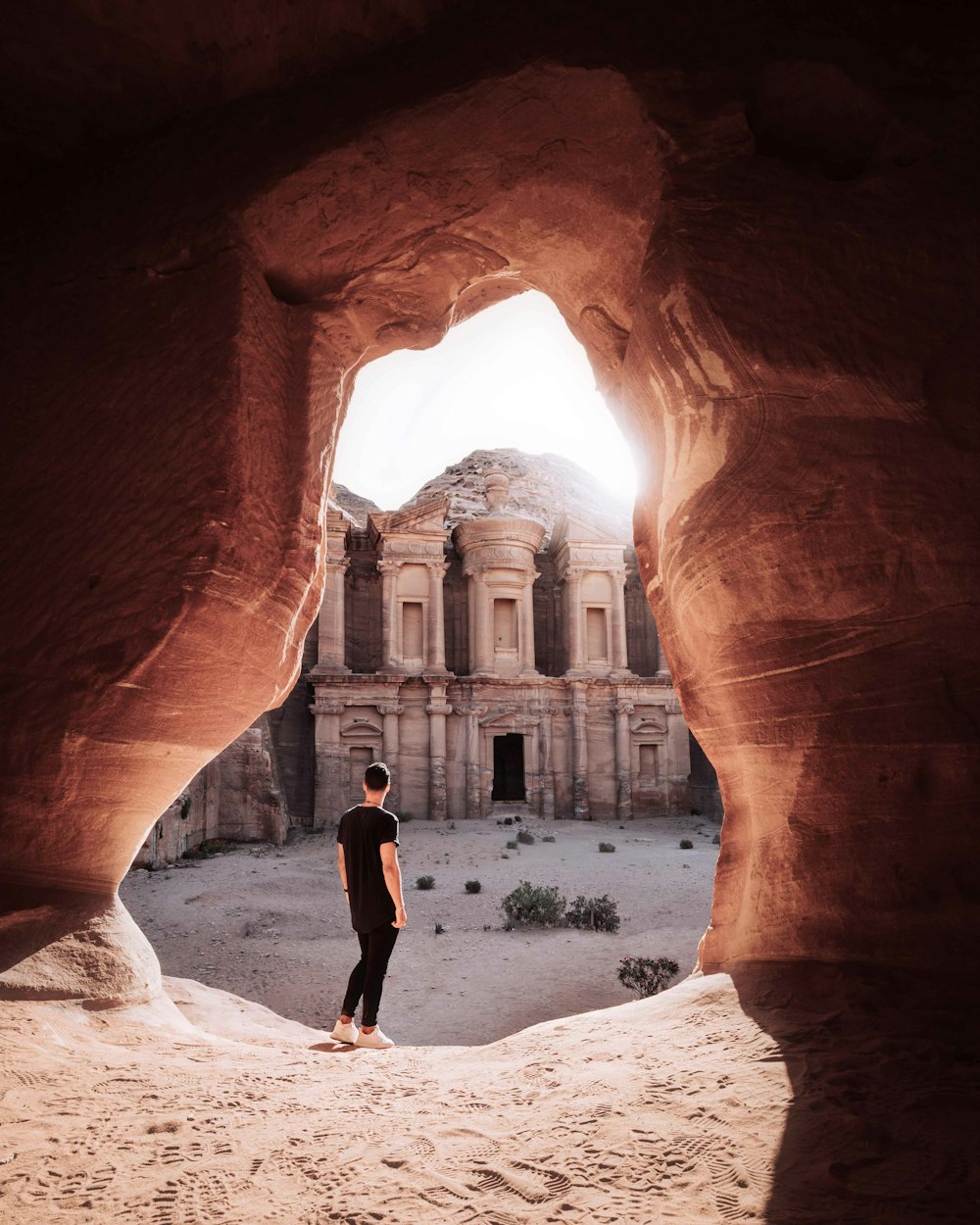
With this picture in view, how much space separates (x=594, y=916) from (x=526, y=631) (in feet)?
51.7

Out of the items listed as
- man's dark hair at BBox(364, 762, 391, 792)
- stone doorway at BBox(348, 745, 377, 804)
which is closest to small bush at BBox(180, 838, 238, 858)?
stone doorway at BBox(348, 745, 377, 804)

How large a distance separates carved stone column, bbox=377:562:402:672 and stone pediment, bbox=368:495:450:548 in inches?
46.8

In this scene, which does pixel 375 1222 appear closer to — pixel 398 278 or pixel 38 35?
pixel 398 278

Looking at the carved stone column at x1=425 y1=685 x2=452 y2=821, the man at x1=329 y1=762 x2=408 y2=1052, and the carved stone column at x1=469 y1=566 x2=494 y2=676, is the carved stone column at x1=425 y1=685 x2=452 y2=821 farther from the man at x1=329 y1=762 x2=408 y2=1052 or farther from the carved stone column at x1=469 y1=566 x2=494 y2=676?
the man at x1=329 y1=762 x2=408 y2=1052

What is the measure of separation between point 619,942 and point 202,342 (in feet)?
29.6

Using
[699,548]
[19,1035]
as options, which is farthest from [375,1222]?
[699,548]

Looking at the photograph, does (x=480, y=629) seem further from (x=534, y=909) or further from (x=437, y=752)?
(x=534, y=909)

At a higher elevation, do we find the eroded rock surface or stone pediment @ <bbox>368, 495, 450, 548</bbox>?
stone pediment @ <bbox>368, 495, 450, 548</bbox>

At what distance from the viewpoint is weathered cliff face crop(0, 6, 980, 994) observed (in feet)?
11.2

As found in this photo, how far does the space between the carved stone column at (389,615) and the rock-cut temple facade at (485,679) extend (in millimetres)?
55

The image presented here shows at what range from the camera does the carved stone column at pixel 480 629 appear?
989 inches

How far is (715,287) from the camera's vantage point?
3914mm

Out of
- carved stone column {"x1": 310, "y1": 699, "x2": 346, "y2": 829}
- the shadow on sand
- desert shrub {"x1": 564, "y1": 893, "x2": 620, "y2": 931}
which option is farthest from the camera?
carved stone column {"x1": 310, "y1": 699, "x2": 346, "y2": 829}

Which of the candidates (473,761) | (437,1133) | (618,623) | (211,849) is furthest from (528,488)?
(437,1133)
